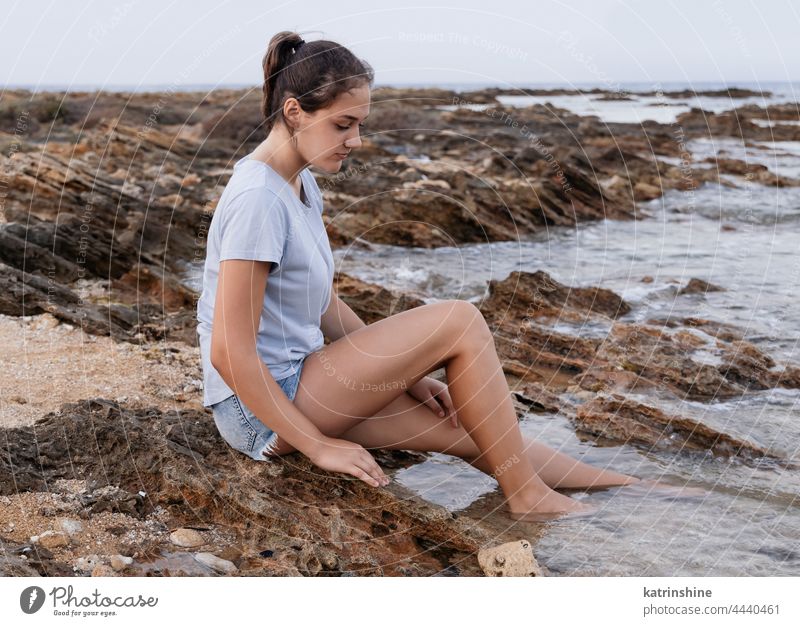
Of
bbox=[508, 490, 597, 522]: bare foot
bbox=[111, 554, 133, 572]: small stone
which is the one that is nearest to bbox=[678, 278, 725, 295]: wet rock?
bbox=[508, 490, 597, 522]: bare foot

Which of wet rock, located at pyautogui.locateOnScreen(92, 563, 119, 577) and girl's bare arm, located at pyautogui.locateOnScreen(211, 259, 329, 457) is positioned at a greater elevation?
girl's bare arm, located at pyautogui.locateOnScreen(211, 259, 329, 457)

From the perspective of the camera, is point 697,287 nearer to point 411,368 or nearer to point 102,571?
point 411,368

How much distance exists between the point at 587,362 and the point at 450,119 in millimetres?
17163

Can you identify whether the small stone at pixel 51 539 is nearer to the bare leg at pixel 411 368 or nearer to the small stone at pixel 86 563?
the small stone at pixel 86 563

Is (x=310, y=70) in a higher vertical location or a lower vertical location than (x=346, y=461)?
higher

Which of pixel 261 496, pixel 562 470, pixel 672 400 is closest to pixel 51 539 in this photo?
pixel 261 496

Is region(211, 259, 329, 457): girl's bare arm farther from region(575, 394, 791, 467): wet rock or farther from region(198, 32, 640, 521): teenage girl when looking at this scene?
region(575, 394, 791, 467): wet rock

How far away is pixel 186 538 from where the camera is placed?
3.06 metres

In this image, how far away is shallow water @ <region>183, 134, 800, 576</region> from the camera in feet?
11.2

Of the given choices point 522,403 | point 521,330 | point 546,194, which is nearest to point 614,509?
point 522,403

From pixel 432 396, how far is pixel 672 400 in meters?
2.03

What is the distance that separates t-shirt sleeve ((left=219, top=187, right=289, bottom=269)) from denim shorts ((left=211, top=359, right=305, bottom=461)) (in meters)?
0.50

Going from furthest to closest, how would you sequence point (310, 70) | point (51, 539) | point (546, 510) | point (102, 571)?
point (546, 510)
point (310, 70)
point (51, 539)
point (102, 571)

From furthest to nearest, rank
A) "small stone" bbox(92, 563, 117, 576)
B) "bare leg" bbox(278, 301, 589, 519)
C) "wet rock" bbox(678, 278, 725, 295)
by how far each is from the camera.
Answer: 1. "wet rock" bbox(678, 278, 725, 295)
2. "bare leg" bbox(278, 301, 589, 519)
3. "small stone" bbox(92, 563, 117, 576)
